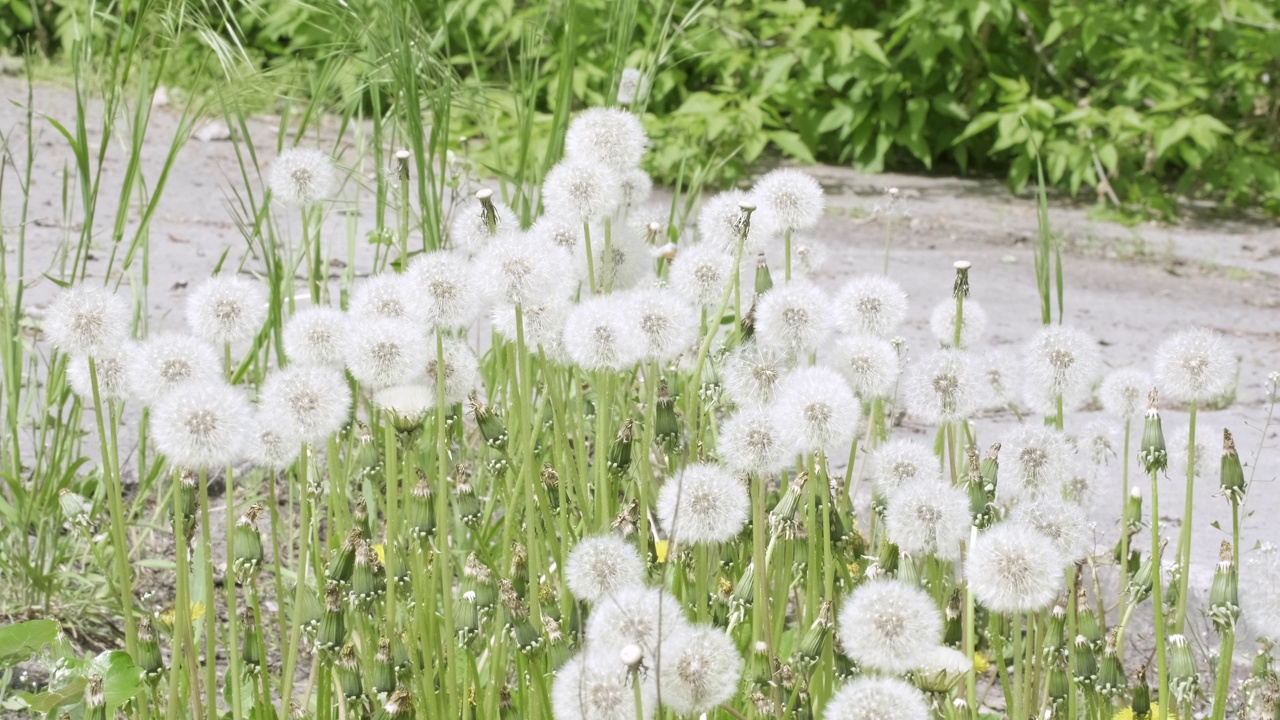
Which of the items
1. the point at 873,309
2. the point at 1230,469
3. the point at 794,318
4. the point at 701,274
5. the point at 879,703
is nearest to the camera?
the point at 879,703

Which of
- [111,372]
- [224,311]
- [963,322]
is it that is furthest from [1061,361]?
[111,372]

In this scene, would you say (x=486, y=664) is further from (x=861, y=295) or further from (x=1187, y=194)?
(x=1187, y=194)

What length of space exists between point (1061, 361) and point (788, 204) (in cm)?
39

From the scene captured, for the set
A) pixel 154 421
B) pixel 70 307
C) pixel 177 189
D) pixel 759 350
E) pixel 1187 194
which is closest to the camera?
pixel 154 421

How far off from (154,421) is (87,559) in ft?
4.33

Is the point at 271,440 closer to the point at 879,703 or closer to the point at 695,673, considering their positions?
the point at 695,673

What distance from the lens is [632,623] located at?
1.19 meters

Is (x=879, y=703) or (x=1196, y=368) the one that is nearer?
(x=879, y=703)

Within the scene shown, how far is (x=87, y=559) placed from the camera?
2.51m

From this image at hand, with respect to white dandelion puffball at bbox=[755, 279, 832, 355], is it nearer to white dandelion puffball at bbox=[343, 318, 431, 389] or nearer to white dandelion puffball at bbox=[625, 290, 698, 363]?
white dandelion puffball at bbox=[625, 290, 698, 363]

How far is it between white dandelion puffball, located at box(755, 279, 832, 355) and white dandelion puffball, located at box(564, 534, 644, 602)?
0.36m

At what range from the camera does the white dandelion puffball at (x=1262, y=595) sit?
141 centimetres

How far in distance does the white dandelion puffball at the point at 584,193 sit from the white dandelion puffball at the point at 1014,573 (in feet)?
2.01

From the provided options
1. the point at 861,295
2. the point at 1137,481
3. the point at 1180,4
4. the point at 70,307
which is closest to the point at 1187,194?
the point at 1180,4
